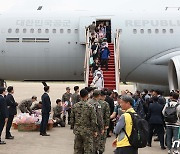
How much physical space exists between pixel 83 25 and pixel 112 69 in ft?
9.74

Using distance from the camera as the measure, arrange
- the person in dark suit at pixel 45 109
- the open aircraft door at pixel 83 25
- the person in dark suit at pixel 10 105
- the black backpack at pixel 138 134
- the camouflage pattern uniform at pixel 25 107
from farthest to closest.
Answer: the open aircraft door at pixel 83 25 < the camouflage pattern uniform at pixel 25 107 < the person in dark suit at pixel 45 109 < the person in dark suit at pixel 10 105 < the black backpack at pixel 138 134

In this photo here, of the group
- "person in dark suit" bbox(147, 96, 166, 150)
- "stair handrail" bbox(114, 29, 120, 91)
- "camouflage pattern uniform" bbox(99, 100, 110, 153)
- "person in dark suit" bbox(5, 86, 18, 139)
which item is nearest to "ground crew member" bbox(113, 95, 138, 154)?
"camouflage pattern uniform" bbox(99, 100, 110, 153)

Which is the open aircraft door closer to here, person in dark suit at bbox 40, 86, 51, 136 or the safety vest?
person in dark suit at bbox 40, 86, 51, 136

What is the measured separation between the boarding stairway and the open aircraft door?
0.51 metres

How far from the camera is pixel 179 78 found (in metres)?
16.0

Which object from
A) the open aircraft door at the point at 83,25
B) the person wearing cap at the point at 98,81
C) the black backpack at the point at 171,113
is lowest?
the black backpack at the point at 171,113

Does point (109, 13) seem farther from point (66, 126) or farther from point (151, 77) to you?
point (66, 126)

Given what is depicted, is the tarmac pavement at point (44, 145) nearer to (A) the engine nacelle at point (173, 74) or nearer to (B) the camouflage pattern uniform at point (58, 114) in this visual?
(B) the camouflage pattern uniform at point (58, 114)

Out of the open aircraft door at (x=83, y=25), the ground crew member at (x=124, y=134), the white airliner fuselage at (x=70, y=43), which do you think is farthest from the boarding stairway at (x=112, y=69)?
the ground crew member at (x=124, y=134)

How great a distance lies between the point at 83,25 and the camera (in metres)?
18.3

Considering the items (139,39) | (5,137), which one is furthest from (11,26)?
(5,137)

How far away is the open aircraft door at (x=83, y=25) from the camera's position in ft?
59.3

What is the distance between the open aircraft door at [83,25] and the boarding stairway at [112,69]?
51cm

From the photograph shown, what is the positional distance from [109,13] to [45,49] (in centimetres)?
356
